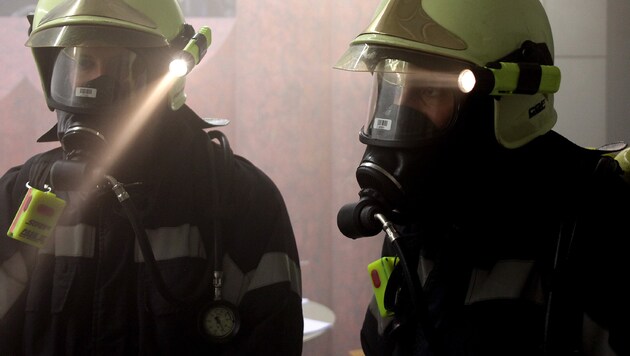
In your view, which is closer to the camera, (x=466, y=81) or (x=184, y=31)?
(x=466, y=81)

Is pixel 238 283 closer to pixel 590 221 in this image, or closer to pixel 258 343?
pixel 258 343

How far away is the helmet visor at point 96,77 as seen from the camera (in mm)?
1420

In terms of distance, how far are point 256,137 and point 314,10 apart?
0.49 metres

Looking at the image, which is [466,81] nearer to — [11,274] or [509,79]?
[509,79]

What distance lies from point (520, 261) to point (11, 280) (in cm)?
102

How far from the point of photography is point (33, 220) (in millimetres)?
1395

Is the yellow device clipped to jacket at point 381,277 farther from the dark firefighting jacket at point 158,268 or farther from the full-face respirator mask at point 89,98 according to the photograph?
the full-face respirator mask at point 89,98

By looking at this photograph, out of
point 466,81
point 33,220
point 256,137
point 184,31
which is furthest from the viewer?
point 256,137

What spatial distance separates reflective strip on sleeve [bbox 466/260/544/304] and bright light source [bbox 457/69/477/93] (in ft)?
1.00

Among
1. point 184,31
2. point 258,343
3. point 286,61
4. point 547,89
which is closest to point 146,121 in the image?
point 184,31

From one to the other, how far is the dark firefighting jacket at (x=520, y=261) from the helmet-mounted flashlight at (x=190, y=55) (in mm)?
595

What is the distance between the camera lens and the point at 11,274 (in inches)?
57.2

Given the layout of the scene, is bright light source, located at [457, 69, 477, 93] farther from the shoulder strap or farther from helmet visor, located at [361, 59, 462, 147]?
the shoulder strap

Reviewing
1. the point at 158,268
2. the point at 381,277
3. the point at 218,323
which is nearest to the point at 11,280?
the point at 158,268
